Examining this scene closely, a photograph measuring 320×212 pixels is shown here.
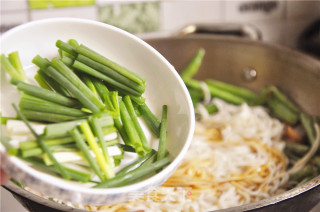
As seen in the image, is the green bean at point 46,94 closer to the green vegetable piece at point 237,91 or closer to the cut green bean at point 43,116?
the cut green bean at point 43,116

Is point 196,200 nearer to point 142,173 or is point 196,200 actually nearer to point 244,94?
point 142,173

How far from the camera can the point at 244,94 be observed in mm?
1629

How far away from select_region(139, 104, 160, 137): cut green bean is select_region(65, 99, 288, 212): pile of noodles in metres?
0.18

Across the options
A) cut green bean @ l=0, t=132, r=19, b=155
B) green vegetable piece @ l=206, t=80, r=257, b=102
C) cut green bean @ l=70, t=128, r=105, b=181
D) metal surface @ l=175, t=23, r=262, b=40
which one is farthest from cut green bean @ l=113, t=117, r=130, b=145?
metal surface @ l=175, t=23, r=262, b=40

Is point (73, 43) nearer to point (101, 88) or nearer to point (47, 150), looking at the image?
point (101, 88)

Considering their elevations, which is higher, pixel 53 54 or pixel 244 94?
pixel 53 54

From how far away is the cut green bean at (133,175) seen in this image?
0.69 metres

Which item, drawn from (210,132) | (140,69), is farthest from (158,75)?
(210,132)

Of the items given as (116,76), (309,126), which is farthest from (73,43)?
(309,126)

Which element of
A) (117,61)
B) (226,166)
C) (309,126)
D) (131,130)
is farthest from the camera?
(309,126)

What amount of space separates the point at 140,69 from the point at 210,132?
58 centimetres

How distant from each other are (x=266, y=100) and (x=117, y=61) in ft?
2.97

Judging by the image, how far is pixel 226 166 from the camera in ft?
4.06

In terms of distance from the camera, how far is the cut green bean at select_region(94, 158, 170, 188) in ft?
2.26
